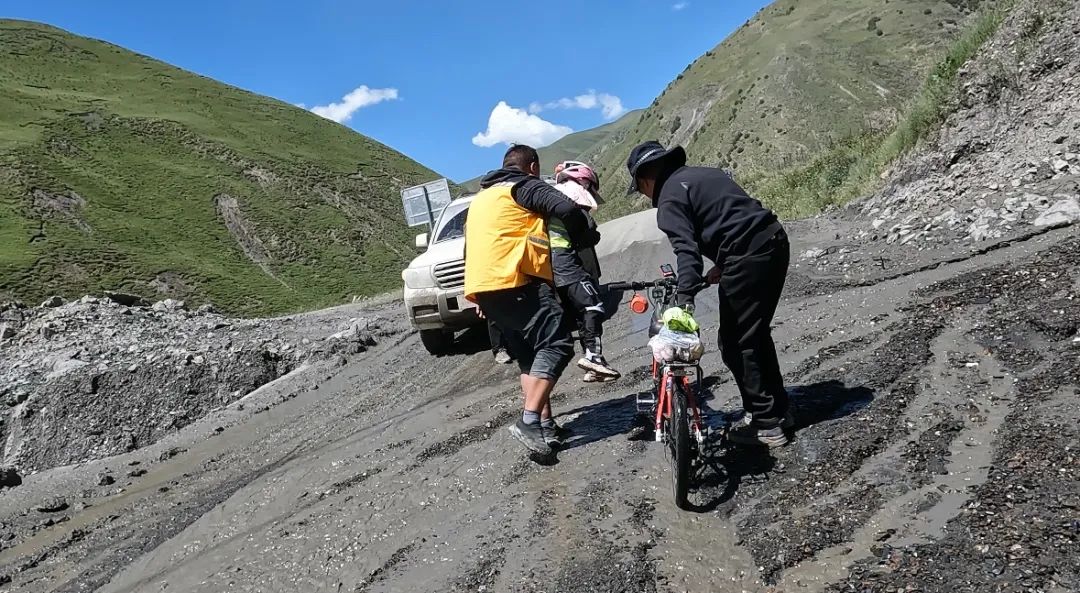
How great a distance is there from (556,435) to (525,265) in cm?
133

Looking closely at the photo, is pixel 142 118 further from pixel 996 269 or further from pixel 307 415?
pixel 996 269

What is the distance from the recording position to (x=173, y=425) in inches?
434

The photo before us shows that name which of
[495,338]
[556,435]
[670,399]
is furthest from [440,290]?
[670,399]

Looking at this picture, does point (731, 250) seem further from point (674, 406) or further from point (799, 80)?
point (799, 80)

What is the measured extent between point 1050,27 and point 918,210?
4289 millimetres

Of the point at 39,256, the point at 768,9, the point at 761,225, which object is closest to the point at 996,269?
the point at 761,225

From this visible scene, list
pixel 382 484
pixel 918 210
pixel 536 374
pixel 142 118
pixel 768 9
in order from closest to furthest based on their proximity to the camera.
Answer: pixel 536 374, pixel 382 484, pixel 918 210, pixel 142 118, pixel 768 9

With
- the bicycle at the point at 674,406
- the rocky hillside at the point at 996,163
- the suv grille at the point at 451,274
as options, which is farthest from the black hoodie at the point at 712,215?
the suv grille at the point at 451,274

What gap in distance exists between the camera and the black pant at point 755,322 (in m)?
3.98

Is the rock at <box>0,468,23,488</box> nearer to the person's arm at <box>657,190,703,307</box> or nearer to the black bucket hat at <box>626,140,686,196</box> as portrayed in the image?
the black bucket hat at <box>626,140,686,196</box>

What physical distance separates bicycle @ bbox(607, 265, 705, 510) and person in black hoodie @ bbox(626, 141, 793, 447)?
27cm

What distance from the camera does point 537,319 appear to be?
4.61 m

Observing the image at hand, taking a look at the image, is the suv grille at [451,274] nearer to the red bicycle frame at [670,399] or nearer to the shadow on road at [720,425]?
the shadow on road at [720,425]

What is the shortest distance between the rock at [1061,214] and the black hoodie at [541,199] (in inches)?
206
